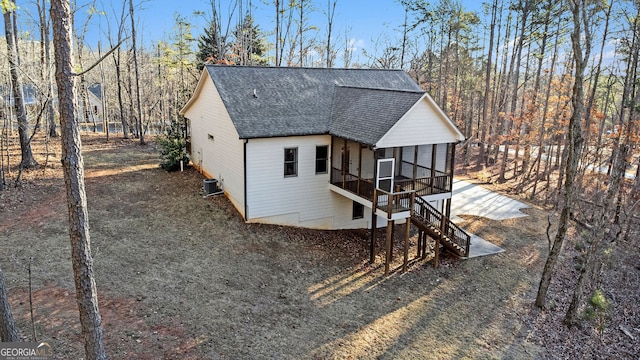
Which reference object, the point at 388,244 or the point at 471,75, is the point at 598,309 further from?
the point at 471,75

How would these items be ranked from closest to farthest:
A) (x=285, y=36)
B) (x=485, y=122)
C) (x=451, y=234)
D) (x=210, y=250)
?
(x=210, y=250), (x=451, y=234), (x=485, y=122), (x=285, y=36)

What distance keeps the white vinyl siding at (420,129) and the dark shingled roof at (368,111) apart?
0.22 metres

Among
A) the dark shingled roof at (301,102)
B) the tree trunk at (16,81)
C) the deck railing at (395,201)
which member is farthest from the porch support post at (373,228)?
the tree trunk at (16,81)

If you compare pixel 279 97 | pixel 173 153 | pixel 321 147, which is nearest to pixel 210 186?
pixel 279 97

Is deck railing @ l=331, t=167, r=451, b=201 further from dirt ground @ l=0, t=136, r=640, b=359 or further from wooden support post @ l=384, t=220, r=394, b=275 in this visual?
dirt ground @ l=0, t=136, r=640, b=359

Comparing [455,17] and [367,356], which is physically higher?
[455,17]

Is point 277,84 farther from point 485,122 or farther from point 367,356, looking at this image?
point 485,122

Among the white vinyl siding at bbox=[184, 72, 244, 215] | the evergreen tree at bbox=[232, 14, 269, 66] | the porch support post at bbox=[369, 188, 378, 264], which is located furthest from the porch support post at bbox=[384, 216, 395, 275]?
the evergreen tree at bbox=[232, 14, 269, 66]

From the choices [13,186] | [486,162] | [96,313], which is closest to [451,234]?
[96,313]

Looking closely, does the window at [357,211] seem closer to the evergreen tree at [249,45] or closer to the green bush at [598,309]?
the green bush at [598,309]

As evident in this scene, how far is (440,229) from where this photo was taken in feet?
50.3

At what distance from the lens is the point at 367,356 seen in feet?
32.6

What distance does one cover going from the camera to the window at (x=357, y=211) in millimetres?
18156

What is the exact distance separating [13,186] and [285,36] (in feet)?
78.6
